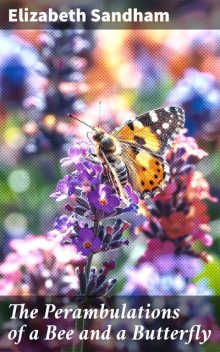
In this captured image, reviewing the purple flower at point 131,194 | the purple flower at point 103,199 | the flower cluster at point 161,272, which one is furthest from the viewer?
the flower cluster at point 161,272

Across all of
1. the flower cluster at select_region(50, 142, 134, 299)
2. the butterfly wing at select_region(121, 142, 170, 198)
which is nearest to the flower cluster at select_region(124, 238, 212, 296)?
the butterfly wing at select_region(121, 142, 170, 198)

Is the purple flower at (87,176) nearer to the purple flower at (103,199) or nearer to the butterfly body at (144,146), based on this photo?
the purple flower at (103,199)

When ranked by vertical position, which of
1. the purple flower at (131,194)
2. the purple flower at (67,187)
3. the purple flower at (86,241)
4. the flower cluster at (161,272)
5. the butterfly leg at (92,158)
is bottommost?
the flower cluster at (161,272)

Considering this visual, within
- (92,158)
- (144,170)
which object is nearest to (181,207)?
(144,170)

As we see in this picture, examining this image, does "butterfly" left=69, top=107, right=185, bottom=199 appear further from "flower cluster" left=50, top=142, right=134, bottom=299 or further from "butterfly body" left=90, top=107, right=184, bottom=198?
"flower cluster" left=50, top=142, right=134, bottom=299

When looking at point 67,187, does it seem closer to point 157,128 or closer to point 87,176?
point 87,176

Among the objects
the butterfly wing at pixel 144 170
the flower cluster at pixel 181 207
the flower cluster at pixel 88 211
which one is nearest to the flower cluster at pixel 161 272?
the flower cluster at pixel 181 207
